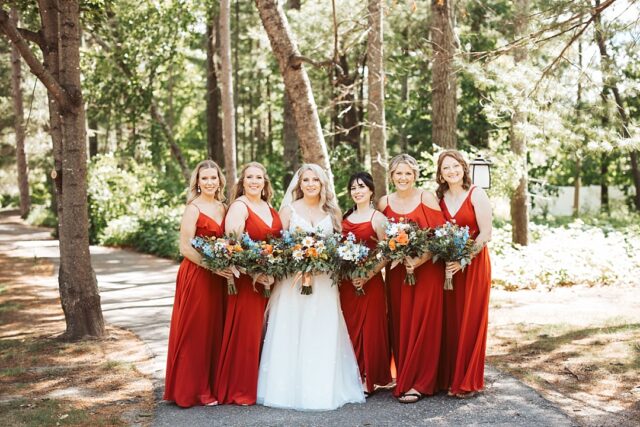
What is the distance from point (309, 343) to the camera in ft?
20.2

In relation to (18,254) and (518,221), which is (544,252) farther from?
(18,254)

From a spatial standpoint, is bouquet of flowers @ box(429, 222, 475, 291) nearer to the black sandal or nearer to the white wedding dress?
the white wedding dress

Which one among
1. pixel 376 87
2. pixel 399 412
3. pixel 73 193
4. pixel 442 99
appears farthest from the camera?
pixel 376 87

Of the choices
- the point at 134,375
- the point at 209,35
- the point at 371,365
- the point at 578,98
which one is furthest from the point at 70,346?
the point at 209,35

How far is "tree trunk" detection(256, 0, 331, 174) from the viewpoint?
898 centimetres

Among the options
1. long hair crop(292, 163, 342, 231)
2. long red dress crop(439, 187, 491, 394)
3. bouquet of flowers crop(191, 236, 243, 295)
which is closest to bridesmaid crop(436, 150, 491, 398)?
long red dress crop(439, 187, 491, 394)

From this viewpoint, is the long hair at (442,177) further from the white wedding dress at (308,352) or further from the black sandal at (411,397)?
the black sandal at (411,397)

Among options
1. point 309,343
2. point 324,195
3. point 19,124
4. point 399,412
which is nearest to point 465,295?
point 399,412

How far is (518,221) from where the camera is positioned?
50.0ft

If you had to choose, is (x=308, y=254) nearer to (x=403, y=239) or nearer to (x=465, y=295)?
(x=403, y=239)

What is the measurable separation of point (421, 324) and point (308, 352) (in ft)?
3.41

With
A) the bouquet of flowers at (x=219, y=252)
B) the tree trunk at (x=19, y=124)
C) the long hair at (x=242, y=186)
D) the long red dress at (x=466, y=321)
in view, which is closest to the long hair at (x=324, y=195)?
the long hair at (x=242, y=186)

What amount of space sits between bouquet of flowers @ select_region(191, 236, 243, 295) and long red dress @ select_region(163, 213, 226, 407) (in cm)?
27

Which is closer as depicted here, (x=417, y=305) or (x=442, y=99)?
(x=417, y=305)
